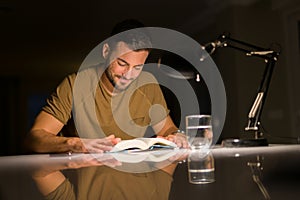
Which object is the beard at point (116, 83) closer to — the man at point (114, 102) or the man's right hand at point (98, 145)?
the man at point (114, 102)

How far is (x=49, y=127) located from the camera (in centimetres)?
142

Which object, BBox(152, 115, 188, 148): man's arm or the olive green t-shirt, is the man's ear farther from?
BBox(152, 115, 188, 148): man's arm

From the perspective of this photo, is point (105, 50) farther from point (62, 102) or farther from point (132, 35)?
point (62, 102)

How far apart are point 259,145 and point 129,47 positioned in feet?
2.39

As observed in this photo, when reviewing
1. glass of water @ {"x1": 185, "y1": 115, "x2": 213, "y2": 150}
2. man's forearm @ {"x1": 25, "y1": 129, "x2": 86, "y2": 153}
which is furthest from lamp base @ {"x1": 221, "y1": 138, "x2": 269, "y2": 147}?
man's forearm @ {"x1": 25, "y1": 129, "x2": 86, "y2": 153}

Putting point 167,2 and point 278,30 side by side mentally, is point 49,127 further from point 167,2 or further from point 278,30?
point 278,30

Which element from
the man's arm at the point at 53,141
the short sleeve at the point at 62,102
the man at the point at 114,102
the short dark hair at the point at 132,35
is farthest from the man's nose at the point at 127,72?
the man's arm at the point at 53,141

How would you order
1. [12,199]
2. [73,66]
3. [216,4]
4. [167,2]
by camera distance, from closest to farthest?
[12,199] → [73,66] → [167,2] → [216,4]

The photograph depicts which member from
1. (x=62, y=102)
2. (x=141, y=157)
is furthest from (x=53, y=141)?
(x=141, y=157)

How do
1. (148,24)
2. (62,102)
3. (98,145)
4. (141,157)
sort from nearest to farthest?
(141,157), (98,145), (62,102), (148,24)

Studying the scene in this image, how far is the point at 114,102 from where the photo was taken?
5.10ft

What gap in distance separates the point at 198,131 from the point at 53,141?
1.82 feet

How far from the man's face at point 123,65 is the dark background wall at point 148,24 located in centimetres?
12

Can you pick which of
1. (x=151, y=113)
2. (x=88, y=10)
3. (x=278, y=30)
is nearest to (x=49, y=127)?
(x=151, y=113)
